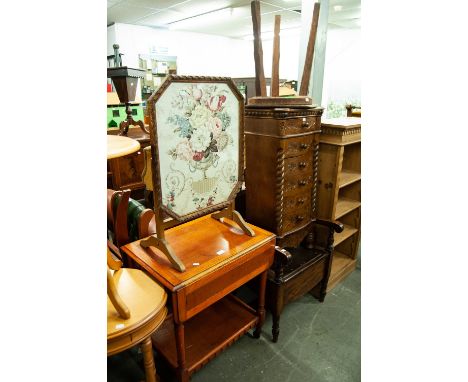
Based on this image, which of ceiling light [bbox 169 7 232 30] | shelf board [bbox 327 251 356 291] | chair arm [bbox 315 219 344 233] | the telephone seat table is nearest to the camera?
the telephone seat table

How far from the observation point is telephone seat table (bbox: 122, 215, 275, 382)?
4.06 feet

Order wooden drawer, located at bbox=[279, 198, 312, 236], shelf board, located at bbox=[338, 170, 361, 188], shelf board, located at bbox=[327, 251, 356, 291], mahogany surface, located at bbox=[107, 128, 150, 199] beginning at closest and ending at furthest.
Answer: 1. wooden drawer, located at bbox=[279, 198, 312, 236]
2. shelf board, located at bbox=[338, 170, 361, 188]
3. shelf board, located at bbox=[327, 251, 356, 291]
4. mahogany surface, located at bbox=[107, 128, 150, 199]

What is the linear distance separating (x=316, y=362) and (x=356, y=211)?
1.28 meters

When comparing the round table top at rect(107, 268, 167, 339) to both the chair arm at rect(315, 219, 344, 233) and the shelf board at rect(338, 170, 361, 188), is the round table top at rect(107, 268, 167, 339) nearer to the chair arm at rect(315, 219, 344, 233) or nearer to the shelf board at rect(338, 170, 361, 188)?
the chair arm at rect(315, 219, 344, 233)

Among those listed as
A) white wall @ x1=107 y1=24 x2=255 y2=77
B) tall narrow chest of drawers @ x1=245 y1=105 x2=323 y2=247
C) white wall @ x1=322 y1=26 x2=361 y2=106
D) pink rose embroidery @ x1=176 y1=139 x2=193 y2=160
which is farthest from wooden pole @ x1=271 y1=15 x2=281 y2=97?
white wall @ x1=322 y1=26 x2=361 y2=106

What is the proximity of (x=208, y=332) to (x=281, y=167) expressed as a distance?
1.00 m

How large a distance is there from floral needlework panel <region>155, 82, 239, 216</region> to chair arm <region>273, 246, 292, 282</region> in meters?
0.45

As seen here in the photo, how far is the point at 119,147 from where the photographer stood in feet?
2.73

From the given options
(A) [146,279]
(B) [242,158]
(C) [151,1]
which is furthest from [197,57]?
(A) [146,279]

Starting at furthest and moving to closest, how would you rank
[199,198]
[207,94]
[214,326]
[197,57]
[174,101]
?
[197,57], [214,326], [199,198], [207,94], [174,101]

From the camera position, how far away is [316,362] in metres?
1.72

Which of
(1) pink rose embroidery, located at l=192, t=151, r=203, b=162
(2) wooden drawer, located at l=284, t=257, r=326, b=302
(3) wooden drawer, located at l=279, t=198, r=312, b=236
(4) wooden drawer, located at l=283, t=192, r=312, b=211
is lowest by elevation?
(2) wooden drawer, located at l=284, t=257, r=326, b=302

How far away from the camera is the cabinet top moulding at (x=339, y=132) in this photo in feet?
6.50

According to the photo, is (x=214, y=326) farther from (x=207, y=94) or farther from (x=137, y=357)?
(x=207, y=94)
